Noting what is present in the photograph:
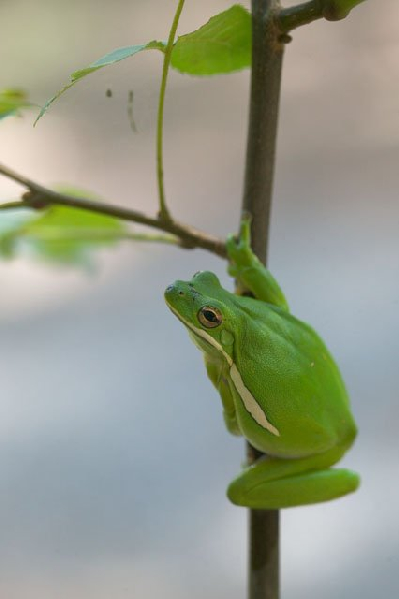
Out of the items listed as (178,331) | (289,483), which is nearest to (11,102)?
(289,483)

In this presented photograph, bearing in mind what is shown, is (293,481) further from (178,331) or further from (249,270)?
(178,331)

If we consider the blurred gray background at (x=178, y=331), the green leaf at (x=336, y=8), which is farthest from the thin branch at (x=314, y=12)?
the blurred gray background at (x=178, y=331)

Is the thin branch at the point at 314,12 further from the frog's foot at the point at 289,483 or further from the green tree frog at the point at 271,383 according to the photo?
the frog's foot at the point at 289,483

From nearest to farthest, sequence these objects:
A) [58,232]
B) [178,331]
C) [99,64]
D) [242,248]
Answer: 1. [99,64]
2. [242,248]
3. [58,232]
4. [178,331]

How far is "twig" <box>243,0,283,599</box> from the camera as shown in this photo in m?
0.41

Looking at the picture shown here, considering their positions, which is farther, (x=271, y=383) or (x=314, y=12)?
(x=271, y=383)

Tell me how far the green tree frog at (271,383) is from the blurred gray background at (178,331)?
1.12 feet

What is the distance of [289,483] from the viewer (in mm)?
494

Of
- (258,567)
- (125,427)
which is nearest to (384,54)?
(258,567)

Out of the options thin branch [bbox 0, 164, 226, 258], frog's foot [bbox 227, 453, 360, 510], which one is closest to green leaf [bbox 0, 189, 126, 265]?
thin branch [bbox 0, 164, 226, 258]

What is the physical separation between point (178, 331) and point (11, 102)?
0.89 metres

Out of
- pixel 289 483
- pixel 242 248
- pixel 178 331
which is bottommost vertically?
pixel 289 483

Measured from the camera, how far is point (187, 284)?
1.56 feet

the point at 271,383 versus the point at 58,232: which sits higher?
the point at 58,232
